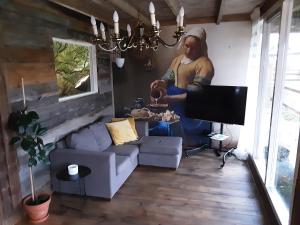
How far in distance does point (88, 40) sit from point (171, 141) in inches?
85.2

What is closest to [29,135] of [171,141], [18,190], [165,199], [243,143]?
[18,190]

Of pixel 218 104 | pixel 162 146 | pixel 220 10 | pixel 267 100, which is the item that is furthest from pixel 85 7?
pixel 267 100

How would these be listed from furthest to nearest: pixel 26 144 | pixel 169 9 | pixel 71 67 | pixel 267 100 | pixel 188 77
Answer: pixel 188 77
pixel 169 9
pixel 267 100
pixel 71 67
pixel 26 144

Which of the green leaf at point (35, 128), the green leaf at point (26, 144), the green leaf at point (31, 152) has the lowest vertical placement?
the green leaf at point (31, 152)

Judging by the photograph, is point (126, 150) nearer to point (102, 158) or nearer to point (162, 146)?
point (162, 146)

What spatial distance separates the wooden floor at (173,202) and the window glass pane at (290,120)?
44 cm

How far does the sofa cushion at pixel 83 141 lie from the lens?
3224 mm

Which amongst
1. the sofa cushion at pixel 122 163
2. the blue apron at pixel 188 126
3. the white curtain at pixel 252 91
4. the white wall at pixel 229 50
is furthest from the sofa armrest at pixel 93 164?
the white wall at pixel 229 50

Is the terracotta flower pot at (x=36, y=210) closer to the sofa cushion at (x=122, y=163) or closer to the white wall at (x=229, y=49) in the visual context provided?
Answer: the sofa cushion at (x=122, y=163)

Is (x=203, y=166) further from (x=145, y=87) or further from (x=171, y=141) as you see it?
(x=145, y=87)

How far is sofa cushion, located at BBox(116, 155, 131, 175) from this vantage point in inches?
125

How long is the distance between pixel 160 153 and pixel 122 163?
31.1 inches

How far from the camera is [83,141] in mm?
3328

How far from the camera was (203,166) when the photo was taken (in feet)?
13.2
